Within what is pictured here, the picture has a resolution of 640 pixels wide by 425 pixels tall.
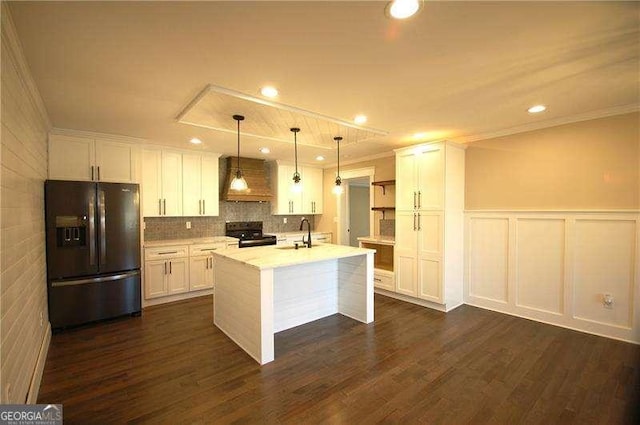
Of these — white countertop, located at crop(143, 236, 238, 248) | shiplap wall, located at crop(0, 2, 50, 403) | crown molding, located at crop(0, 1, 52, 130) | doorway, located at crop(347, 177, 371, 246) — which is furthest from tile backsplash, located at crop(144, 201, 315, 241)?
crown molding, located at crop(0, 1, 52, 130)

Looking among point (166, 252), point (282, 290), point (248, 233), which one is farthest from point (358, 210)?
point (166, 252)

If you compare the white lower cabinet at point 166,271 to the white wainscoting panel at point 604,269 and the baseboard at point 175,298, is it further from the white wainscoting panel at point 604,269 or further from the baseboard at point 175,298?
the white wainscoting panel at point 604,269

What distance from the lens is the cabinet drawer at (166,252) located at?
4098 millimetres

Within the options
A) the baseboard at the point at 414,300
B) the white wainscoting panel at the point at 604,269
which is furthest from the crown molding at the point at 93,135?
the white wainscoting panel at the point at 604,269

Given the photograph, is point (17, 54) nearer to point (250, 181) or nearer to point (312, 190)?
point (250, 181)

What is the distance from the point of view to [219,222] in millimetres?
5355

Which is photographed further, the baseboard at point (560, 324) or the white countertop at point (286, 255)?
the baseboard at point (560, 324)

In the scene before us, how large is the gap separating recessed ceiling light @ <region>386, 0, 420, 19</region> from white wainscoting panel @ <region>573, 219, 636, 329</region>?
10.4 feet

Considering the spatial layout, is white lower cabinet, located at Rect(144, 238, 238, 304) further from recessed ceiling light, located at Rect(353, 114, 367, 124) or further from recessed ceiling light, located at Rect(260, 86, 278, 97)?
recessed ceiling light, located at Rect(353, 114, 367, 124)

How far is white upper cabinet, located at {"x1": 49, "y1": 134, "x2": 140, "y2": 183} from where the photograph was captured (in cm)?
348

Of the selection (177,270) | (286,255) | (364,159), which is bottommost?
(177,270)

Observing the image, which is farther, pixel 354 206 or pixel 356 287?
pixel 354 206

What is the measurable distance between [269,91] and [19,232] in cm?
208

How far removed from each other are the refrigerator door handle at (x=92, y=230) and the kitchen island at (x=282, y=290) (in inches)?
58.9
